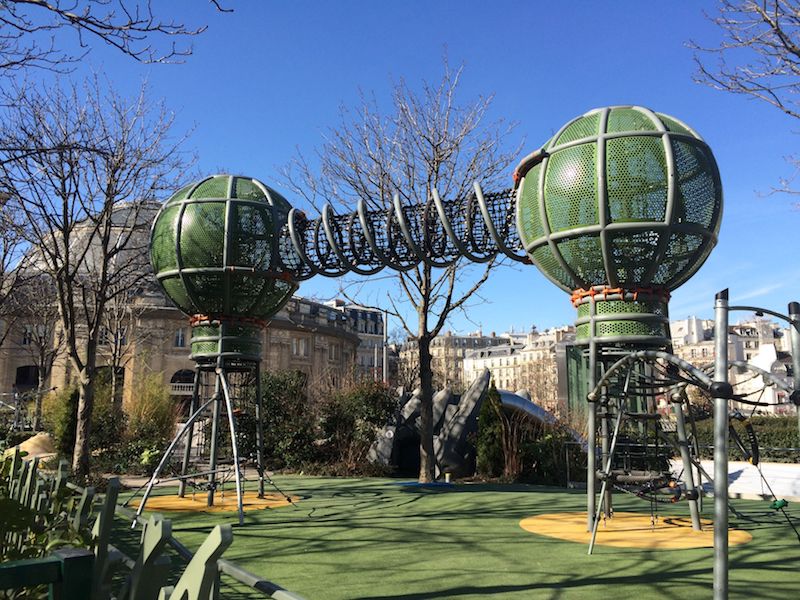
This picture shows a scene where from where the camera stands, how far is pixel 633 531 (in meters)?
7.10

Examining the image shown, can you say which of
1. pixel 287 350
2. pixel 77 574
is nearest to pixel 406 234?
pixel 77 574

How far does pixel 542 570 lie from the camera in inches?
212

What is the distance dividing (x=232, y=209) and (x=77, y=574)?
8.36 m

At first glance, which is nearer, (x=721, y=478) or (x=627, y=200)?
(x=721, y=478)

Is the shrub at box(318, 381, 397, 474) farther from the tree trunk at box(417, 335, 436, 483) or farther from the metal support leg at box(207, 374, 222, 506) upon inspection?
the metal support leg at box(207, 374, 222, 506)

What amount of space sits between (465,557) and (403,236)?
4597 mm

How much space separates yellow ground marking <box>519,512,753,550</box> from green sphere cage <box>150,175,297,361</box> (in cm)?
525

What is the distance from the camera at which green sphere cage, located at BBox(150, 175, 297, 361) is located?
9625 mm

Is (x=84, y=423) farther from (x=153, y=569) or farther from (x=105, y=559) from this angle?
(x=153, y=569)

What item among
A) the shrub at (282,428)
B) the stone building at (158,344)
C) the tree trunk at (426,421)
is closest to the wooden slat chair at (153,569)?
the tree trunk at (426,421)

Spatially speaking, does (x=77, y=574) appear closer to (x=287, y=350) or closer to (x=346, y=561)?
(x=346, y=561)

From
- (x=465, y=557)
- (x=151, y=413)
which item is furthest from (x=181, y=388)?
(x=465, y=557)

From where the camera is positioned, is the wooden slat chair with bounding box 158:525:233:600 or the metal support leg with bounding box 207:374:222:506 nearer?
the wooden slat chair with bounding box 158:525:233:600

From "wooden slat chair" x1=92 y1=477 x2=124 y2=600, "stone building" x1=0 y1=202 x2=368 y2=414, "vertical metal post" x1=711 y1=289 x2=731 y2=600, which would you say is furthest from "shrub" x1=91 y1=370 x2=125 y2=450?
"vertical metal post" x1=711 y1=289 x2=731 y2=600
